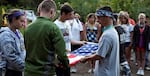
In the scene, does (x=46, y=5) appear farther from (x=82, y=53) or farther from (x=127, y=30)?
(x=127, y=30)

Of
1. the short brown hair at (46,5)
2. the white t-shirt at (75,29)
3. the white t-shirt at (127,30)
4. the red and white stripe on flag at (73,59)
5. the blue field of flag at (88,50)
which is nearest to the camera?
the short brown hair at (46,5)

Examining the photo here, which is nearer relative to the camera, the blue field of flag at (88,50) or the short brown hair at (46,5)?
the short brown hair at (46,5)

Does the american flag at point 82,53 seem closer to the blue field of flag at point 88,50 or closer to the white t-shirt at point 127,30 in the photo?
the blue field of flag at point 88,50

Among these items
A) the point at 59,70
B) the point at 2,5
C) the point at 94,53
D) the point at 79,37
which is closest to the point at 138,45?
the point at 79,37

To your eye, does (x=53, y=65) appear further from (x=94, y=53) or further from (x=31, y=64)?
(x=94, y=53)

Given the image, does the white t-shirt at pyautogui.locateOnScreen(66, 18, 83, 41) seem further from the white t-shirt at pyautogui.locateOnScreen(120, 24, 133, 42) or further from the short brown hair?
the short brown hair

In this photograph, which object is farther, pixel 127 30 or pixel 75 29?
pixel 127 30

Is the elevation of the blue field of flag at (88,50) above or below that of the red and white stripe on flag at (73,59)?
above

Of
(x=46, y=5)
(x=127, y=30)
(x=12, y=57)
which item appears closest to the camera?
(x=46, y=5)

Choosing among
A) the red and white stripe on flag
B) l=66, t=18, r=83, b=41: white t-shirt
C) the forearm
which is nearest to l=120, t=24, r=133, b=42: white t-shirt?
l=66, t=18, r=83, b=41: white t-shirt

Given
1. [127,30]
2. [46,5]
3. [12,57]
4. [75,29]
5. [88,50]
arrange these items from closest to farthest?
[46,5] < [12,57] < [88,50] < [75,29] < [127,30]

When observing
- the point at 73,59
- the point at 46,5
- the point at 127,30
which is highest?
the point at 46,5

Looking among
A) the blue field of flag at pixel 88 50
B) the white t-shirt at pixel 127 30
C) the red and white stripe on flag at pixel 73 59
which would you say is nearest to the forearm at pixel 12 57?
the red and white stripe on flag at pixel 73 59

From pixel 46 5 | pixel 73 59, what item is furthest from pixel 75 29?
pixel 46 5
